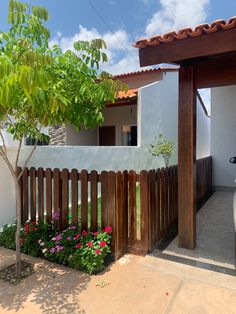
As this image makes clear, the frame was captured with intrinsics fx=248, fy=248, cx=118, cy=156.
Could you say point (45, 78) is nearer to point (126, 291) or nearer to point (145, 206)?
point (145, 206)

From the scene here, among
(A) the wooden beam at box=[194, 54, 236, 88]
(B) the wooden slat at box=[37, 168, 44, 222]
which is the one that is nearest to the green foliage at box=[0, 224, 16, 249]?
(B) the wooden slat at box=[37, 168, 44, 222]

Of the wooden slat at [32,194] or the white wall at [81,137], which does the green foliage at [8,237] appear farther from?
the white wall at [81,137]

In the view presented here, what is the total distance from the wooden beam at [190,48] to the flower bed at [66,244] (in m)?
2.56

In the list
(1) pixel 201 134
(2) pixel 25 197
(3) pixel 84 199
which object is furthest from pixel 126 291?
(1) pixel 201 134

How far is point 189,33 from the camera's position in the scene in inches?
125

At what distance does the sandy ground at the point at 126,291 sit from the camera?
2648 mm

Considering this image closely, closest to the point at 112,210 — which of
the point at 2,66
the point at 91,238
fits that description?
the point at 91,238

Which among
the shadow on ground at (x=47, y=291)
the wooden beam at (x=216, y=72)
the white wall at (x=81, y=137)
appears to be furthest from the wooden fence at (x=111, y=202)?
the white wall at (x=81, y=137)

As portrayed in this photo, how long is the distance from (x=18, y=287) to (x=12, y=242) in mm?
1254

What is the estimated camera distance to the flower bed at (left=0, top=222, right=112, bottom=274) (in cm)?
339

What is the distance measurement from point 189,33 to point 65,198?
3064mm

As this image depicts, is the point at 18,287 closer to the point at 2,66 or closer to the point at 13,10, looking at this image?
the point at 2,66

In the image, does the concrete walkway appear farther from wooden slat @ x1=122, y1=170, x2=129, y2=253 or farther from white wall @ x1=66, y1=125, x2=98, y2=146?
white wall @ x1=66, y1=125, x2=98, y2=146

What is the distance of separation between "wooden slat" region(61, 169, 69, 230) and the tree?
793 millimetres
